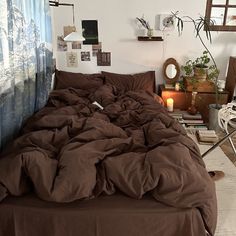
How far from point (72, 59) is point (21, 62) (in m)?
1.50

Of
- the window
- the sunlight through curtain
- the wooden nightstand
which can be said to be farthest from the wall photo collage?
the window

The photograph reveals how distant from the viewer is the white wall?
129 inches

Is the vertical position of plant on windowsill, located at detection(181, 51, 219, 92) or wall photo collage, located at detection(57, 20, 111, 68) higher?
wall photo collage, located at detection(57, 20, 111, 68)

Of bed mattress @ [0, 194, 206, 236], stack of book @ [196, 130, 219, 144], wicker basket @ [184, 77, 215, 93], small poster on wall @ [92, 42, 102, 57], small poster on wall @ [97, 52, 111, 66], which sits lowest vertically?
stack of book @ [196, 130, 219, 144]

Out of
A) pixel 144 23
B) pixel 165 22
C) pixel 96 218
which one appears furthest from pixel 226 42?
pixel 96 218

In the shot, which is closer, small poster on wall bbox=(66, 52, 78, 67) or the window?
the window

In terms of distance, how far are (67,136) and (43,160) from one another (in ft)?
1.37

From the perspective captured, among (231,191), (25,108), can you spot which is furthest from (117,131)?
(231,191)

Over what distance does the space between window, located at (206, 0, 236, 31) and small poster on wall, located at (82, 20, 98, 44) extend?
54.3 inches

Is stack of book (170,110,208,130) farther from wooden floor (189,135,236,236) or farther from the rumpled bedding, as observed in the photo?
the rumpled bedding

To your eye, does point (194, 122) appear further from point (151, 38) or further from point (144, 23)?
point (144, 23)

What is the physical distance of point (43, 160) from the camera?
4.39 feet

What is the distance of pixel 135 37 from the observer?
11.2 ft

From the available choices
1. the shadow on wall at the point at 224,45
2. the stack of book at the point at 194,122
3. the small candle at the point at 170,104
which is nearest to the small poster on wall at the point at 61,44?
the small candle at the point at 170,104
